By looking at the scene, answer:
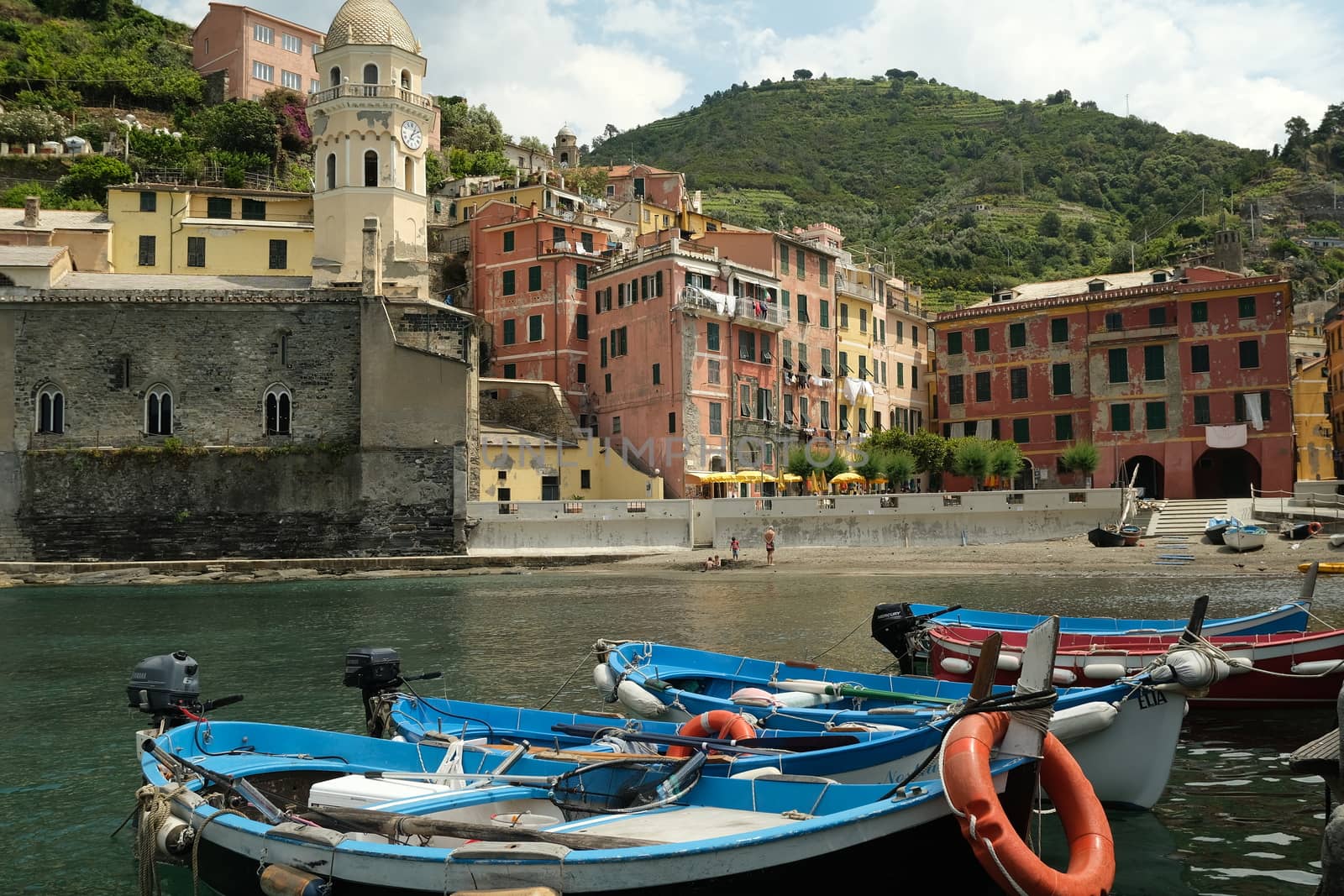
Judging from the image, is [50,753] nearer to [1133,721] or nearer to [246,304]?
[1133,721]

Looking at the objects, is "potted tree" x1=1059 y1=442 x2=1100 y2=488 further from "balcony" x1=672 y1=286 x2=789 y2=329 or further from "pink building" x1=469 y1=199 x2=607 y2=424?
"pink building" x1=469 y1=199 x2=607 y2=424

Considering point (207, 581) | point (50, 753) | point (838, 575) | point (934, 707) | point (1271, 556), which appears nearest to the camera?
point (934, 707)

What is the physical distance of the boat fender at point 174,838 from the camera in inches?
341

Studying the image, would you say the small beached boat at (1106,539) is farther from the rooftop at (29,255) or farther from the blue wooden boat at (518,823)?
the rooftop at (29,255)

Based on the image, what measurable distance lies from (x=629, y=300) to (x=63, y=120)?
43.9m

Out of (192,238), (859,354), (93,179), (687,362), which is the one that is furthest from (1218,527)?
(93,179)

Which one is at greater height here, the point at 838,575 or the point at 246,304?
the point at 246,304

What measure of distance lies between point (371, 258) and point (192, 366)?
8.56m

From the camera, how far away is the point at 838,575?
124ft

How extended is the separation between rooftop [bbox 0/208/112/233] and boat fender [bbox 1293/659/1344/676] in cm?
5485

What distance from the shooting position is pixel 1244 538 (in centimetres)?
3650

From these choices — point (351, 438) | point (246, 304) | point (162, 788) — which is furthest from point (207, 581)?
point (162, 788)

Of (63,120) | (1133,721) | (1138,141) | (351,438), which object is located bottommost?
(1133,721)

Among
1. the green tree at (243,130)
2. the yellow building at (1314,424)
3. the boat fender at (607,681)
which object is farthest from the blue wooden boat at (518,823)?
the green tree at (243,130)
